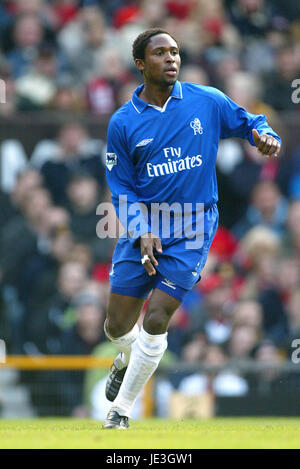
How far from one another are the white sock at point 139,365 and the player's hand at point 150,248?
0.44 meters

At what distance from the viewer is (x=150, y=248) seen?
22.5ft

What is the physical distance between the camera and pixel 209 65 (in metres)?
12.9

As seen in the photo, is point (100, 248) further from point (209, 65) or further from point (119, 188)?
point (119, 188)

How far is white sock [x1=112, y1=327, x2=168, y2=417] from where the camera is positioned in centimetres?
697

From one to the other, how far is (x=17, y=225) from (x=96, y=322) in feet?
5.56

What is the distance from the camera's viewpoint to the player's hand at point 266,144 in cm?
684

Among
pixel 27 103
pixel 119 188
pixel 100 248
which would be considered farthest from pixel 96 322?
pixel 119 188

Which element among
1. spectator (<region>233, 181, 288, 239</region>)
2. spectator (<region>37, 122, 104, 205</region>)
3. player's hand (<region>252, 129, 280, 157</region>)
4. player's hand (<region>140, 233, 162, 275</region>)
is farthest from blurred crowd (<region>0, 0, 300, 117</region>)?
player's hand (<region>140, 233, 162, 275</region>)

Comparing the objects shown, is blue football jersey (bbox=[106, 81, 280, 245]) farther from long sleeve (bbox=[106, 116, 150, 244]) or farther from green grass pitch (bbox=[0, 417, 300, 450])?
green grass pitch (bbox=[0, 417, 300, 450])

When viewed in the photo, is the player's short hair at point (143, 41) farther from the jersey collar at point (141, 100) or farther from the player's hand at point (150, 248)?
the player's hand at point (150, 248)

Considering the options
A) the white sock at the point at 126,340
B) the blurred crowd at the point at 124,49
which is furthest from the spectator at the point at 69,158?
the white sock at the point at 126,340

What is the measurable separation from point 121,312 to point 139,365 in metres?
0.46

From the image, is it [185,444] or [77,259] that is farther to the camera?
[77,259]
